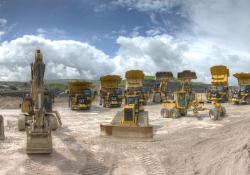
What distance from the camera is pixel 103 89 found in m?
35.8

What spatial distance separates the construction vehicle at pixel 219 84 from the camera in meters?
33.8

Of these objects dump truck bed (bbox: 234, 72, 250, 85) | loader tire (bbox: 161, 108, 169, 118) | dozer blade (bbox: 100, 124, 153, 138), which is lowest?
dozer blade (bbox: 100, 124, 153, 138)

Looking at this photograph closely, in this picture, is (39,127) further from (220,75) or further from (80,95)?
(220,75)

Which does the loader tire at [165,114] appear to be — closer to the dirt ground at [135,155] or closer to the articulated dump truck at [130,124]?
the articulated dump truck at [130,124]

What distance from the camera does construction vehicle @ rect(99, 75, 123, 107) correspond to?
113 feet

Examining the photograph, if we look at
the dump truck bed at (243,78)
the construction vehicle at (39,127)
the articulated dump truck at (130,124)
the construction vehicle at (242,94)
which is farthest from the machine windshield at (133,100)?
the dump truck bed at (243,78)

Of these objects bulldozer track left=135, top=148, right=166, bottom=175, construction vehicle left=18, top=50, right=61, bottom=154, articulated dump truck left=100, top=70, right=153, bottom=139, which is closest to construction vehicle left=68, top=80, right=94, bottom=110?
articulated dump truck left=100, top=70, right=153, bottom=139

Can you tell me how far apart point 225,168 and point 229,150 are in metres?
1.33

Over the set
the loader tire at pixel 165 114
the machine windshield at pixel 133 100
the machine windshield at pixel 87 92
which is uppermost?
the machine windshield at pixel 87 92

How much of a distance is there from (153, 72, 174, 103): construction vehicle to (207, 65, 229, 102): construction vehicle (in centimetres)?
489

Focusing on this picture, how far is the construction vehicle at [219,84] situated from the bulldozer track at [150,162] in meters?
21.5

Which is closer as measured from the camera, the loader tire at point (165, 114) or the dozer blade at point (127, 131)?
the dozer blade at point (127, 131)

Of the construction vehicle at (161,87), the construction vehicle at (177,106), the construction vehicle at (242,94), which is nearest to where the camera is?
the construction vehicle at (177,106)

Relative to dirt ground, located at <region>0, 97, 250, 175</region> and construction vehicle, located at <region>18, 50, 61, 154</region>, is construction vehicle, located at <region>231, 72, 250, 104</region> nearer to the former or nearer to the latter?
dirt ground, located at <region>0, 97, 250, 175</region>
